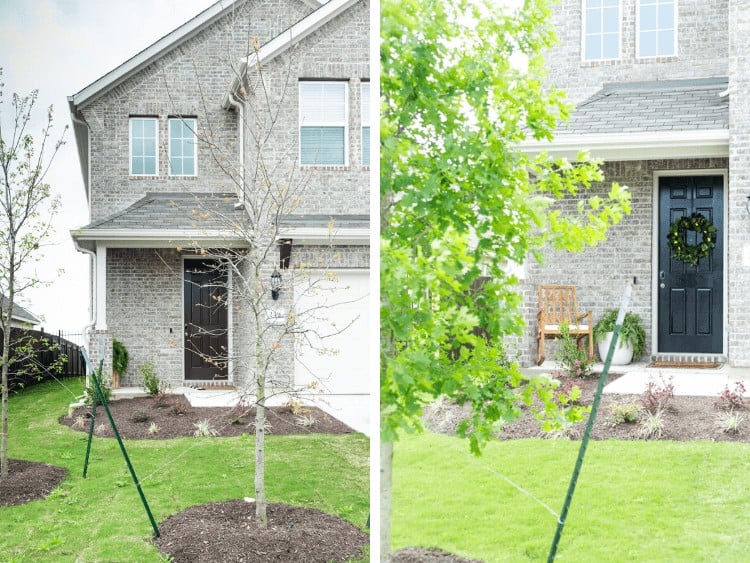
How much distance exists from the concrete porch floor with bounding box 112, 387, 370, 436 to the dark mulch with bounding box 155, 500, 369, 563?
30 centimetres

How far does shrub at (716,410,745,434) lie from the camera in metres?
2.64

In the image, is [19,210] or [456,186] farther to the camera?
[19,210]

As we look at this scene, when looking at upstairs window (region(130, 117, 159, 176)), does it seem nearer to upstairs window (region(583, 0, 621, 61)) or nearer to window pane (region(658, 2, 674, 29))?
upstairs window (region(583, 0, 621, 61))

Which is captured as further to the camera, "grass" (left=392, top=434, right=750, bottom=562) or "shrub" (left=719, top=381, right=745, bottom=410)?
"shrub" (left=719, top=381, right=745, bottom=410)

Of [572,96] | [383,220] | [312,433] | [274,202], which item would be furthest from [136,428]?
[572,96]

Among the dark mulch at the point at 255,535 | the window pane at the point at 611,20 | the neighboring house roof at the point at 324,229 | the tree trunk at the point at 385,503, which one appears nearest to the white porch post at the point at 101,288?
the neighboring house roof at the point at 324,229

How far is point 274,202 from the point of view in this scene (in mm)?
2436

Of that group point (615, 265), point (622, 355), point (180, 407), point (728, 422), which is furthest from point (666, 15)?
point (180, 407)

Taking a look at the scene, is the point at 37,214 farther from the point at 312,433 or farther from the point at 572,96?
the point at 572,96

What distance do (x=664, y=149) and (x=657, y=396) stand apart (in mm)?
839

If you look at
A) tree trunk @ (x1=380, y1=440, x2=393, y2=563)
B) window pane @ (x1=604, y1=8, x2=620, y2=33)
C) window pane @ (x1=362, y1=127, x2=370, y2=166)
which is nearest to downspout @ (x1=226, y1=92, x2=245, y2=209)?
window pane @ (x1=362, y1=127, x2=370, y2=166)

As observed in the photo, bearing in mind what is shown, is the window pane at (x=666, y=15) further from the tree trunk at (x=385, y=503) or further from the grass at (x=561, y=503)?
the tree trunk at (x=385, y=503)

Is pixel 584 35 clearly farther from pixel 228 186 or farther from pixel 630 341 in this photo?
pixel 228 186

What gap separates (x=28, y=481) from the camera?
87.4 inches
